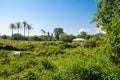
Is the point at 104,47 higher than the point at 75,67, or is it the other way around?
the point at 104,47

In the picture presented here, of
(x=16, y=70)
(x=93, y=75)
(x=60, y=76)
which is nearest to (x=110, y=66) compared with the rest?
(x=93, y=75)

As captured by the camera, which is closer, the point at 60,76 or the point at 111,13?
the point at 60,76

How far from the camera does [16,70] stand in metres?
18.1

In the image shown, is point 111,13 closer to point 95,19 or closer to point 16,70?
Result: point 95,19

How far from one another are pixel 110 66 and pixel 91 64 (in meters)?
1.10

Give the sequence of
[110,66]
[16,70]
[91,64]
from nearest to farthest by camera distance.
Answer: [110,66] → [91,64] → [16,70]

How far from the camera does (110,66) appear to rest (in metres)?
10.9

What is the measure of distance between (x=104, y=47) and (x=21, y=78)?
626cm

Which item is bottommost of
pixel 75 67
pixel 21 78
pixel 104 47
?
pixel 21 78

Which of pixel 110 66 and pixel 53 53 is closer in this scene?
pixel 110 66

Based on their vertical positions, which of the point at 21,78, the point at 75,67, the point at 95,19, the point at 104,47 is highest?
the point at 95,19

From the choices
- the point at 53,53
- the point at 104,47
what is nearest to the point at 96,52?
the point at 104,47

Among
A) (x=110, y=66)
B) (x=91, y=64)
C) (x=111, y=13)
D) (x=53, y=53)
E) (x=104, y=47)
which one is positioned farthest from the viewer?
(x=53, y=53)

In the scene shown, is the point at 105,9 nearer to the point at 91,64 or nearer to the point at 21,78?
the point at 91,64
